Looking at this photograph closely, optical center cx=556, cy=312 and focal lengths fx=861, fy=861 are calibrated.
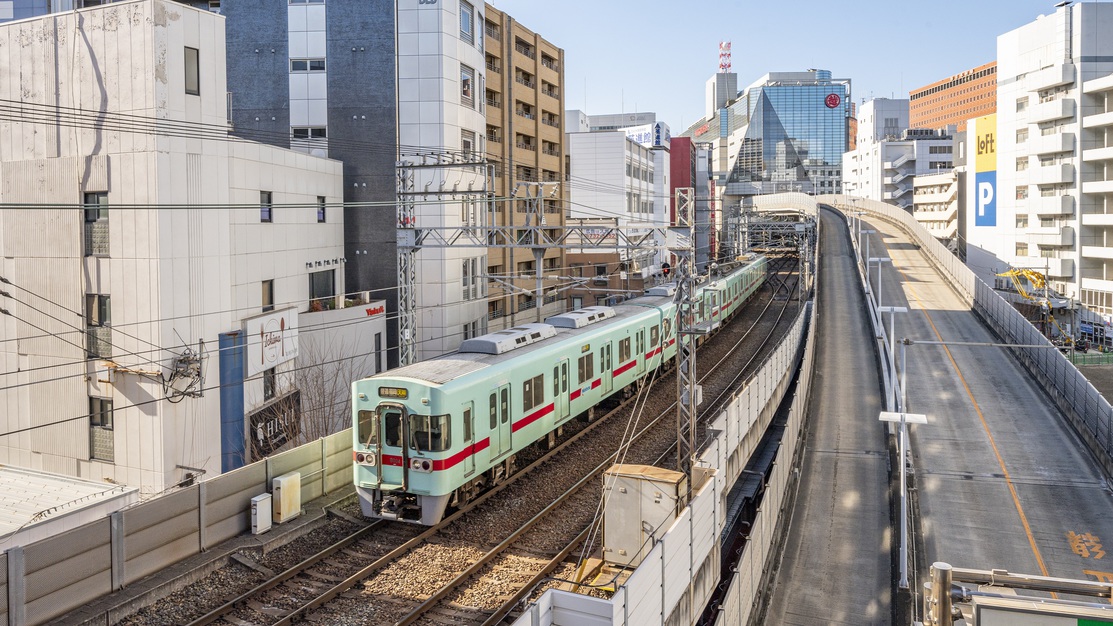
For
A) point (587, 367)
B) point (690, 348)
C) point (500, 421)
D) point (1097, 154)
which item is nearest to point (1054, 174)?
point (1097, 154)

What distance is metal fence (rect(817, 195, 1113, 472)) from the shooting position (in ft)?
81.0

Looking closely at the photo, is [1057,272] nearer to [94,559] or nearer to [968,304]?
[968,304]

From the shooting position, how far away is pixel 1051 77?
179 ft

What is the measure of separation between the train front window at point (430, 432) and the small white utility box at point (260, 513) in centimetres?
274

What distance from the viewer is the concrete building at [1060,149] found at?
173 feet

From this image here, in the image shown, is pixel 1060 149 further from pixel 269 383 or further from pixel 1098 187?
pixel 269 383

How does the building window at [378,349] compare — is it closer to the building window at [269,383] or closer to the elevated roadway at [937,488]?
the building window at [269,383]

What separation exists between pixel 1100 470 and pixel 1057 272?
119 feet

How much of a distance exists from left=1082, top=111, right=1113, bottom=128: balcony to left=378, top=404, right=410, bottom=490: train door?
51.4 meters

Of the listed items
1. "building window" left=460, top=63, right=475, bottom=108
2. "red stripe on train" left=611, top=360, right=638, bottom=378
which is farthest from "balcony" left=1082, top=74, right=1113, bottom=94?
"red stripe on train" left=611, top=360, right=638, bottom=378

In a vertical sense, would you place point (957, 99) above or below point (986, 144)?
above

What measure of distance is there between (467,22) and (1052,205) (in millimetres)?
40815

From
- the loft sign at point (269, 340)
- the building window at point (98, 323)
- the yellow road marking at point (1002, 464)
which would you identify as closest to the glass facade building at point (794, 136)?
the yellow road marking at point (1002, 464)

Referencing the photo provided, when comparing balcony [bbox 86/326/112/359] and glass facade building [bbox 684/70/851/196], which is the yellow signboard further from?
glass facade building [bbox 684/70/851/196]
